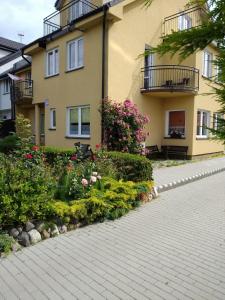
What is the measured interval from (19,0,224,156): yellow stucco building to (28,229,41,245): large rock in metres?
9.02

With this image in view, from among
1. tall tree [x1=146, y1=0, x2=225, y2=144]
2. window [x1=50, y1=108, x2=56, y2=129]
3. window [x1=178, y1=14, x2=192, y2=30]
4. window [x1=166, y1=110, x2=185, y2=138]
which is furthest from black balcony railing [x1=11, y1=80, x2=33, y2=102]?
tall tree [x1=146, y1=0, x2=225, y2=144]

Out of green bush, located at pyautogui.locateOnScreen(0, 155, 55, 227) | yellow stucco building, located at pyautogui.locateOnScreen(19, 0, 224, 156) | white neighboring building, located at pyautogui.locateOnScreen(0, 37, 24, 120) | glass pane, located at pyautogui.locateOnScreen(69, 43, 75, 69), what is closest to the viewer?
green bush, located at pyautogui.locateOnScreen(0, 155, 55, 227)

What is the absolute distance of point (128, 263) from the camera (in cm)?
416

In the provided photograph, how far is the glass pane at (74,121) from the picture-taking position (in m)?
15.3

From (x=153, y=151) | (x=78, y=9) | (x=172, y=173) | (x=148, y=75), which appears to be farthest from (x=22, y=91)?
(x=172, y=173)

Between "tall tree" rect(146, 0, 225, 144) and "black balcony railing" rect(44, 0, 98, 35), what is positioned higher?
"black balcony railing" rect(44, 0, 98, 35)

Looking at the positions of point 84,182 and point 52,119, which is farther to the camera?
point 52,119

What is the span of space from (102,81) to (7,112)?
1310 centimetres

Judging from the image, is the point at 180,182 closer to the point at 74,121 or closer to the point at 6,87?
the point at 74,121

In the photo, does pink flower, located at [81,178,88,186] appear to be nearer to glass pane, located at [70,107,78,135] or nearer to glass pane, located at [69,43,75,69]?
glass pane, located at [70,107,78,135]

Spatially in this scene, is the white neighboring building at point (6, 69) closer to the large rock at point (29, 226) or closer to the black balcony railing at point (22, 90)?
the black balcony railing at point (22, 90)

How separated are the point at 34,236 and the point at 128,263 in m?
1.67

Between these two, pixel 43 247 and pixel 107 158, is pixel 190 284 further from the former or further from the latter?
pixel 107 158

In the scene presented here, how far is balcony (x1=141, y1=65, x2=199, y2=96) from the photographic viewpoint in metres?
14.6
